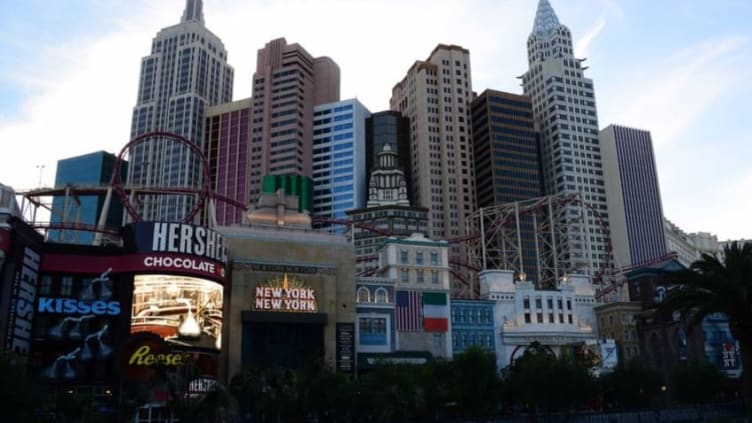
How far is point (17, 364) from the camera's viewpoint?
45.2m

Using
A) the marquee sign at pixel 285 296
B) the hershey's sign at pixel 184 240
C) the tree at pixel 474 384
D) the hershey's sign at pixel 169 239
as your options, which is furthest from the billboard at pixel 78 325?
the tree at pixel 474 384

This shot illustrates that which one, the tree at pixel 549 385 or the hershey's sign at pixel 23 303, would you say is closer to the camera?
the hershey's sign at pixel 23 303

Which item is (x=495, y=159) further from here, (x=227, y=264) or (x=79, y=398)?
(x=79, y=398)

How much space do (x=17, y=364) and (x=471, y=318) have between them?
61053mm

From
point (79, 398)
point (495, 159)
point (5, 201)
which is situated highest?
point (495, 159)

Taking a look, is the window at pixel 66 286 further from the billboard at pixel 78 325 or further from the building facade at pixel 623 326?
the building facade at pixel 623 326

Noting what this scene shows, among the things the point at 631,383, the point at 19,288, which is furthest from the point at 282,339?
the point at 631,383

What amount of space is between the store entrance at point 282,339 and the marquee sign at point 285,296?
3.14 feet

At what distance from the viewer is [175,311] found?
225ft

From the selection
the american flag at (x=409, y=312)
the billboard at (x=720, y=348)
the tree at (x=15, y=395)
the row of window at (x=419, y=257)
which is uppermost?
the row of window at (x=419, y=257)

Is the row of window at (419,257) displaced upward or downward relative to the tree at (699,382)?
upward

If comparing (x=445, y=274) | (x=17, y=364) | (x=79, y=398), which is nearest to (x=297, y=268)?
(x=445, y=274)

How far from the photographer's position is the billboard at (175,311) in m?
67.5

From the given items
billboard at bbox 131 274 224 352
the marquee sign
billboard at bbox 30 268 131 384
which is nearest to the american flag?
the marquee sign
